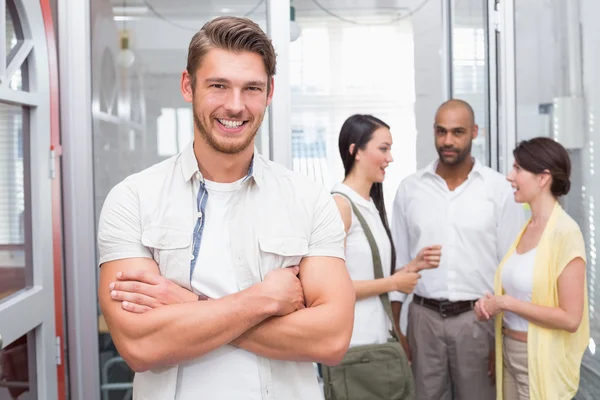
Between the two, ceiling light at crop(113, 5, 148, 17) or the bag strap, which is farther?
ceiling light at crop(113, 5, 148, 17)

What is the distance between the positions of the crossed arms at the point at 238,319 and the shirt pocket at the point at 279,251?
3 centimetres

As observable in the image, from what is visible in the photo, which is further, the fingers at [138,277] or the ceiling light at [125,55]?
the ceiling light at [125,55]

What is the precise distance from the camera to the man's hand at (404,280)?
2.24m

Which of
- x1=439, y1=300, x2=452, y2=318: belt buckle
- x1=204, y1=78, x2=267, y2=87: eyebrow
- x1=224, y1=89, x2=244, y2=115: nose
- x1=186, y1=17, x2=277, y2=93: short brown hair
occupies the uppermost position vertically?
x1=186, y1=17, x2=277, y2=93: short brown hair

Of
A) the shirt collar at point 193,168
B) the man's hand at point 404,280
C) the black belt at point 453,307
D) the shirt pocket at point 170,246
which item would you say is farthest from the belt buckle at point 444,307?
the shirt pocket at point 170,246

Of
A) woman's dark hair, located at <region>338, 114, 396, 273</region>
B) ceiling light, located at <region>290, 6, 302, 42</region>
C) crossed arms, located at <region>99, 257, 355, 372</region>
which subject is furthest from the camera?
ceiling light, located at <region>290, 6, 302, 42</region>

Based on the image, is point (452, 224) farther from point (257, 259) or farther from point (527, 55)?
point (257, 259)

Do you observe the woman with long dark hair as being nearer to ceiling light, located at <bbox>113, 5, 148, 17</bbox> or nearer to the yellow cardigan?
the yellow cardigan

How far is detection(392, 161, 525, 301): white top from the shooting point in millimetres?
2801

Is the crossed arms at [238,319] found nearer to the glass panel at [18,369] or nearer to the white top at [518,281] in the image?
the glass panel at [18,369]

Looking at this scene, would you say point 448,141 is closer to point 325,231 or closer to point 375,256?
point 375,256

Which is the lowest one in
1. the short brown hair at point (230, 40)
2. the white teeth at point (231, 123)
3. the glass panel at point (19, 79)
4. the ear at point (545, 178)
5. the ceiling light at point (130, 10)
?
the ear at point (545, 178)

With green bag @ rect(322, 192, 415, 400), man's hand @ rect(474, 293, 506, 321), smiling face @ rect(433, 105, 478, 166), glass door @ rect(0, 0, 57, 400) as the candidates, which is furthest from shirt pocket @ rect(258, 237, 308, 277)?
smiling face @ rect(433, 105, 478, 166)

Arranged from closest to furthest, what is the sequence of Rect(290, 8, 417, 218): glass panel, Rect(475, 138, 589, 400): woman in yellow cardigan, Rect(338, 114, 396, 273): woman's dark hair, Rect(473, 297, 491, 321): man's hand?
Rect(475, 138, 589, 400): woman in yellow cardigan < Rect(473, 297, 491, 321): man's hand < Rect(338, 114, 396, 273): woman's dark hair < Rect(290, 8, 417, 218): glass panel
